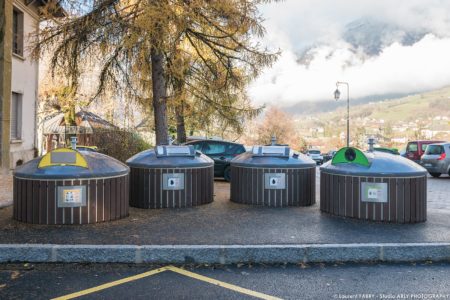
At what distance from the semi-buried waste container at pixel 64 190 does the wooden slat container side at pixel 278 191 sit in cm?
295

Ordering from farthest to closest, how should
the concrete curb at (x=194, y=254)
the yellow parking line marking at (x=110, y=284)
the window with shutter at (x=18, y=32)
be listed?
the window with shutter at (x=18, y=32) < the concrete curb at (x=194, y=254) < the yellow parking line marking at (x=110, y=284)

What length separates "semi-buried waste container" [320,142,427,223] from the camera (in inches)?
285

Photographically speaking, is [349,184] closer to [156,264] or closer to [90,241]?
[156,264]

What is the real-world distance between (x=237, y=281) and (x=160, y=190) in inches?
164

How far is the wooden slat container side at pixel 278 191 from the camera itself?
891 cm

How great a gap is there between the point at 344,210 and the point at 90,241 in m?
4.28

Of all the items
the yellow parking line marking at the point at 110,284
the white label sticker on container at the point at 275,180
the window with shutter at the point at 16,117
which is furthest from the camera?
the window with shutter at the point at 16,117

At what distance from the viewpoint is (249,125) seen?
56.9 ft

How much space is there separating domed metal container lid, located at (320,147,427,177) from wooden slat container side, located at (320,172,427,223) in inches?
3.3

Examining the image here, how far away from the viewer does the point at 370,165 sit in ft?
24.5

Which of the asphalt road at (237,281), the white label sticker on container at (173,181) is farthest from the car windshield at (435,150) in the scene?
the asphalt road at (237,281)

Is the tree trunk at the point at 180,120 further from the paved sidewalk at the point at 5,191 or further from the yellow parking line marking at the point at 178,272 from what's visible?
the yellow parking line marking at the point at 178,272

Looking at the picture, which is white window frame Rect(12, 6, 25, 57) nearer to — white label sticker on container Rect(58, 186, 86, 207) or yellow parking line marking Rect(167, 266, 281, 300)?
white label sticker on container Rect(58, 186, 86, 207)

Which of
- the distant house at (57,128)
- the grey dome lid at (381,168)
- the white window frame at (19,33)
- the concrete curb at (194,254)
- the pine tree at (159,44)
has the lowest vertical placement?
the concrete curb at (194,254)
